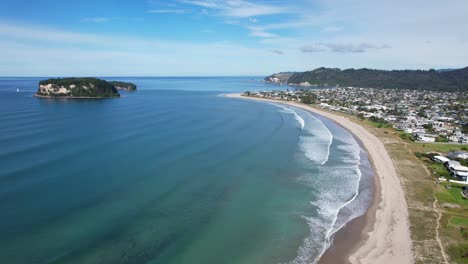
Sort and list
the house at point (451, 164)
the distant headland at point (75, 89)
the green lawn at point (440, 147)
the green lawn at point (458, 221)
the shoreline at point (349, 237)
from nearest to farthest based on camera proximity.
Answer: the shoreline at point (349, 237), the green lawn at point (458, 221), the house at point (451, 164), the green lawn at point (440, 147), the distant headland at point (75, 89)

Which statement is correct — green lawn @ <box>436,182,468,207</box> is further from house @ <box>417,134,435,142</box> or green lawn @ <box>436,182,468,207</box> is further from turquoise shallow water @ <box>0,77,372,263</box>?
house @ <box>417,134,435,142</box>

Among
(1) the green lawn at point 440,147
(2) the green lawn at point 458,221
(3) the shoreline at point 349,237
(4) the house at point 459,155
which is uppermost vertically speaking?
(4) the house at point 459,155

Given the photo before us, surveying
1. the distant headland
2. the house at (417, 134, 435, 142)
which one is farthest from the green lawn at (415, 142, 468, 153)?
the distant headland

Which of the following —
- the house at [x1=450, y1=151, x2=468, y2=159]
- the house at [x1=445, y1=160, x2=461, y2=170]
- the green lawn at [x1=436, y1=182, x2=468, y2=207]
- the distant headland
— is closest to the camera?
the green lawn at [x1=436, y1=182, x2=468, y2=207]

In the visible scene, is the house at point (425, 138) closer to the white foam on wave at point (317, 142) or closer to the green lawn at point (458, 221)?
the white foam on wave at point (317, 142)

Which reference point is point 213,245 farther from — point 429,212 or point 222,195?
point 429,212

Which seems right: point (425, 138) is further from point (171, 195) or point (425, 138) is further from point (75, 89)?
point (75, 89)

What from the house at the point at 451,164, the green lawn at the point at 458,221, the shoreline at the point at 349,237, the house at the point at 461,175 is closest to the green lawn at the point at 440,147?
the house at the point at 451,164
